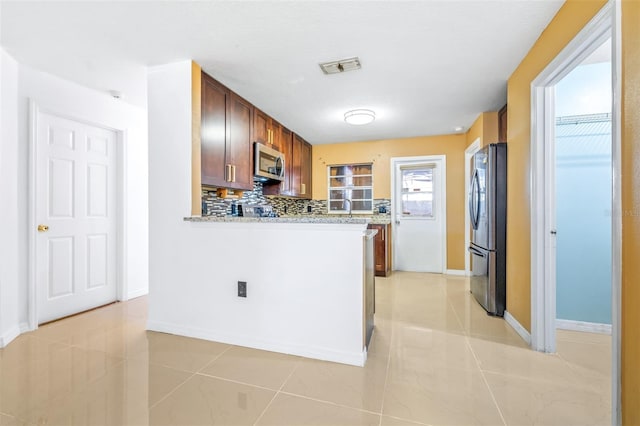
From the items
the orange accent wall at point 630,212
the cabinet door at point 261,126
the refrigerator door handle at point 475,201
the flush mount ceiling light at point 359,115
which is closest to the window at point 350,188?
the flush mount ceiling light at point 359,115

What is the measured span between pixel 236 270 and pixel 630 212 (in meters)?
2.24

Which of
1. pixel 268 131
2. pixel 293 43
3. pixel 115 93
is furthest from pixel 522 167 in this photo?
pixel 115 93

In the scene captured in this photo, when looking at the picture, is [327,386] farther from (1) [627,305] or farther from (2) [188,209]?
(2) [188,209]

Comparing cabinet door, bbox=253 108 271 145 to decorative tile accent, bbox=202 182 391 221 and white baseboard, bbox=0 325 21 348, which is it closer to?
decorative tile accent, bbox=202 182 391 221

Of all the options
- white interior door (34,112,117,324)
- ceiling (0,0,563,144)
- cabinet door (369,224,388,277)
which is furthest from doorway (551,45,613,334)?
white interior door (34,112,117,324)

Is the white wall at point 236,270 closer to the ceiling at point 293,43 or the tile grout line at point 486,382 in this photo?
the ceiling at point 293,43

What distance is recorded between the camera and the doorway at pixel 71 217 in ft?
8.33

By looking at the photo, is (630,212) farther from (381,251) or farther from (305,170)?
(305,170)

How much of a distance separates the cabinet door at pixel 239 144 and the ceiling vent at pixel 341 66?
1.07 m

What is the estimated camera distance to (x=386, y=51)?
2199 millimetres

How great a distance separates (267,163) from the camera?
356 centimetres

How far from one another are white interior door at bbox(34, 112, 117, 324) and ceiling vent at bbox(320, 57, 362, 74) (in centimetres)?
250

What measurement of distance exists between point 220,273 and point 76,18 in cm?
195

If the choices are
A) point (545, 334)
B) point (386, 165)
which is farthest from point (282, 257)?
point (386, 165)
